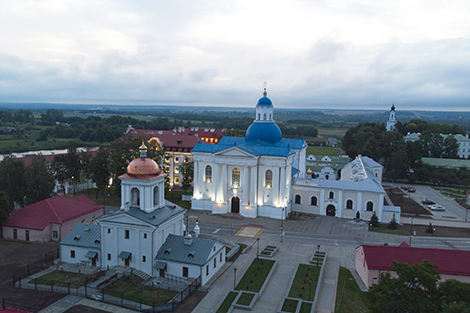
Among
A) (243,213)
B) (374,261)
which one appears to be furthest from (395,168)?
(374,261)

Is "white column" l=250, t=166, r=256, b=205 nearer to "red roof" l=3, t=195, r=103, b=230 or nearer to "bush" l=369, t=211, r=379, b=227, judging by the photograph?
"bush" l=369, t=211, r=379, b=227

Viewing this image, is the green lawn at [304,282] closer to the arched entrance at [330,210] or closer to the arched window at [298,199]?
the arched entrance at [330,210]

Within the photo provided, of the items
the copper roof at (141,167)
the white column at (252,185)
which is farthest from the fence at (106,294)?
the white column at (252,185)

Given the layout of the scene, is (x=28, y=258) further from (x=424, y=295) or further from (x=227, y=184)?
(x=424, y=295)

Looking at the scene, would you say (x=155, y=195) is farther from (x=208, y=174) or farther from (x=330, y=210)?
(x=330, y=210)

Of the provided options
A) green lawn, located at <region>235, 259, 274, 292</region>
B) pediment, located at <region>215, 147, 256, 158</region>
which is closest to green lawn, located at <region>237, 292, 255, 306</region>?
green lawn, located at <region>235, 259, 274, 292</region>
